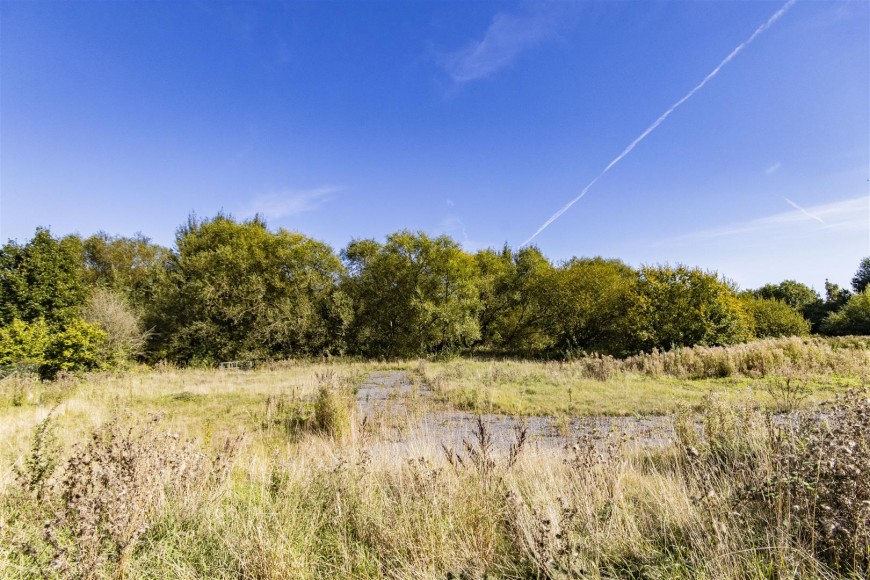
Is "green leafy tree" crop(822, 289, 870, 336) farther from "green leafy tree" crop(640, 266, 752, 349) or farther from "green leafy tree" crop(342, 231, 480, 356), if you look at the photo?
"green leafy tree" crop(342, 231, 480, 356)

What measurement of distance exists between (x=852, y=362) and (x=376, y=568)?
1682 centimetres

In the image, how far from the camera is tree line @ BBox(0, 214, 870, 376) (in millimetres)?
20125

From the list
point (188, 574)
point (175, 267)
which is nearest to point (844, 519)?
point (188, 574)

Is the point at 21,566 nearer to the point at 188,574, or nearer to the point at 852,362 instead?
A: the point at 188,574

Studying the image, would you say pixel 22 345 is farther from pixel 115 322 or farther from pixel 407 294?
pixel 407 294

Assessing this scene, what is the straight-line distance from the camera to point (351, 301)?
24.8 meters

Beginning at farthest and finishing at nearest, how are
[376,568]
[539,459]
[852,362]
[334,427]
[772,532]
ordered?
[852,362] < [334,427] < [539,459] < [376,568] < [772,532]

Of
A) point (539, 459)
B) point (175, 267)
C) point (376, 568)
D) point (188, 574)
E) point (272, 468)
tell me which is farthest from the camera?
point (175, 267)

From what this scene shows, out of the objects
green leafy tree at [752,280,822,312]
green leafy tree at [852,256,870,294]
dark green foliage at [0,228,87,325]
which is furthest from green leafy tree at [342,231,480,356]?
green leafy tree at [852,256,870,294]

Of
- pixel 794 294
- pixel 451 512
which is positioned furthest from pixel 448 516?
pixel 794 294

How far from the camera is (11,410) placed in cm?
797

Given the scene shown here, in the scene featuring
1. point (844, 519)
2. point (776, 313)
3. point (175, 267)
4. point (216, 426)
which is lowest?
point (216, 426)

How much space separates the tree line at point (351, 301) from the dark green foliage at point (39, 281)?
0.22ft

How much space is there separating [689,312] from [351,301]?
66.8 feet
